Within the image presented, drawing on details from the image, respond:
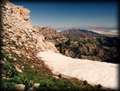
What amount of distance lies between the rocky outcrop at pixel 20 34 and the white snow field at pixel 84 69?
Result: 72cm

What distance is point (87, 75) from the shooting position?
47.3ft

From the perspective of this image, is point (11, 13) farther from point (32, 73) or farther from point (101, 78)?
point (101, 78)

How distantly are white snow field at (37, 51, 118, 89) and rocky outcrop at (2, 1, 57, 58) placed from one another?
72 centimetres

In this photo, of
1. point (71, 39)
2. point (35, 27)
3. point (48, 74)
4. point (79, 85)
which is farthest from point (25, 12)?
point (79, 85)

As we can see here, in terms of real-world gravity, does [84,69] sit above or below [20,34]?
below

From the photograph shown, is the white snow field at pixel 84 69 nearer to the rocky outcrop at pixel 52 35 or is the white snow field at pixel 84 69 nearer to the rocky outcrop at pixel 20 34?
the rocky outcrop at pixel 20 34

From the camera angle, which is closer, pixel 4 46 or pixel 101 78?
pixel 101 78

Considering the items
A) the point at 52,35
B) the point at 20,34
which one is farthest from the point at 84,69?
the point at 52,35

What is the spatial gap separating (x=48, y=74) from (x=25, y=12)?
4977mm

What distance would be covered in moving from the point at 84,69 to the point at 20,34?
12.3 ft

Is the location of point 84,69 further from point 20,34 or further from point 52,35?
point 52,35

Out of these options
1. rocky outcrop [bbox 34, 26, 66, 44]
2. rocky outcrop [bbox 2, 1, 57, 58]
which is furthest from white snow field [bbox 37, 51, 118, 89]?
rocky outcrop [bbox 34, 26, 66, 44]

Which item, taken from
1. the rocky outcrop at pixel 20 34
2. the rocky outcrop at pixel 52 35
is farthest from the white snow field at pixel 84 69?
the rocky outcrop at pixel 52 35

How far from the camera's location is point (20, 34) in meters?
16.6
